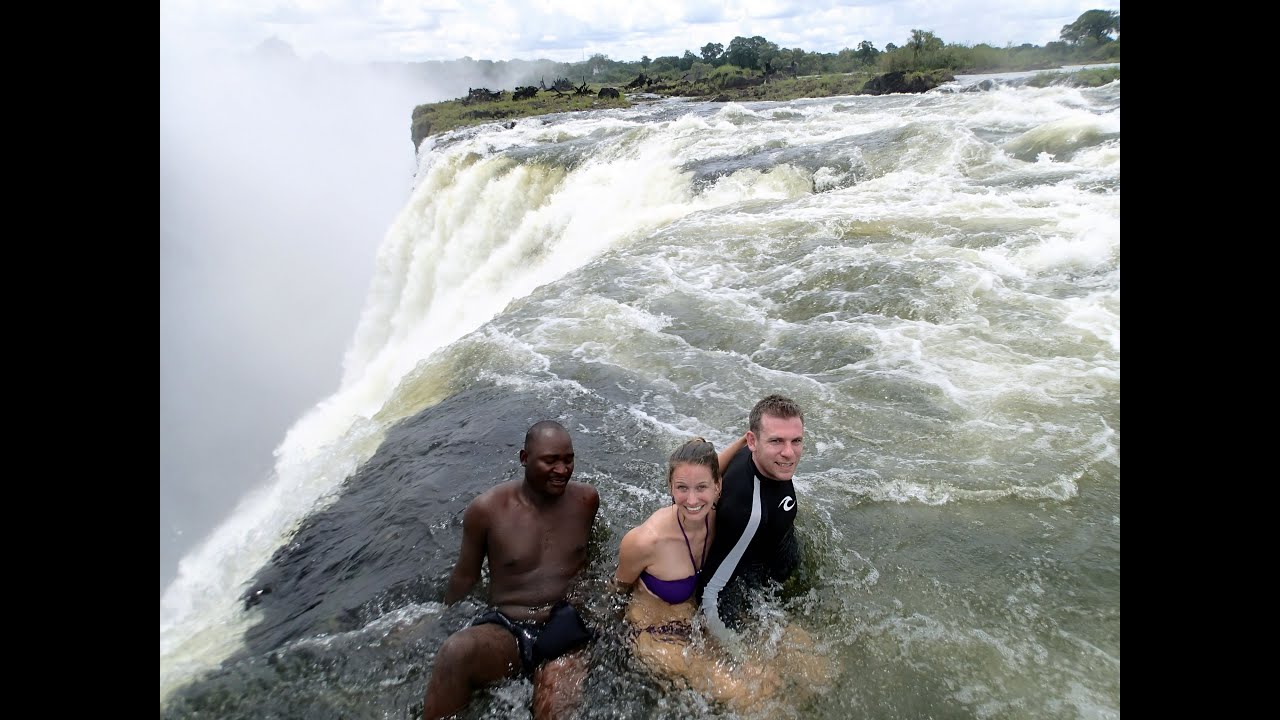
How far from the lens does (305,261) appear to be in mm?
56062

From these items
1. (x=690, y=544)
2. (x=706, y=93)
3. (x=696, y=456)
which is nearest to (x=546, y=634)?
(x=690, y=544)

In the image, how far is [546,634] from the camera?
3076 millimetres

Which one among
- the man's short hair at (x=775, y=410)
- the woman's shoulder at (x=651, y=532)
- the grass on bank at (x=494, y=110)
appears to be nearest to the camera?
the man's short hair at (x=775, y=410)

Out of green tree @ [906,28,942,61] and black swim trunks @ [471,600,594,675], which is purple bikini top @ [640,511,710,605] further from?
green tree @ [906,28,942,61]

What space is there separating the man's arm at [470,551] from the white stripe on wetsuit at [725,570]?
1.00 meters

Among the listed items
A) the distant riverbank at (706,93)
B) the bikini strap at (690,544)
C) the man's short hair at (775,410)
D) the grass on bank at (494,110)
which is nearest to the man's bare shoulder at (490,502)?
the bikini strap at (690,544)

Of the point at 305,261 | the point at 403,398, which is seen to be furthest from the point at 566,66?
the point at 403,398

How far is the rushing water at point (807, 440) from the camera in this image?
10.4ft

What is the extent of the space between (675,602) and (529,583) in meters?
0.64

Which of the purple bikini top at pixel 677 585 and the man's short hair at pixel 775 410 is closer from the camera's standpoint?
the man's short hair at pixel 775 410

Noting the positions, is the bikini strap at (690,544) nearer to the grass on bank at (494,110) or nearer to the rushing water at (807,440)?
the rushing water at (807,440)

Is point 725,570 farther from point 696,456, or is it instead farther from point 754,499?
point 696,456

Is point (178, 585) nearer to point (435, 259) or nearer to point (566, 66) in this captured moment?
point (435, 259)
